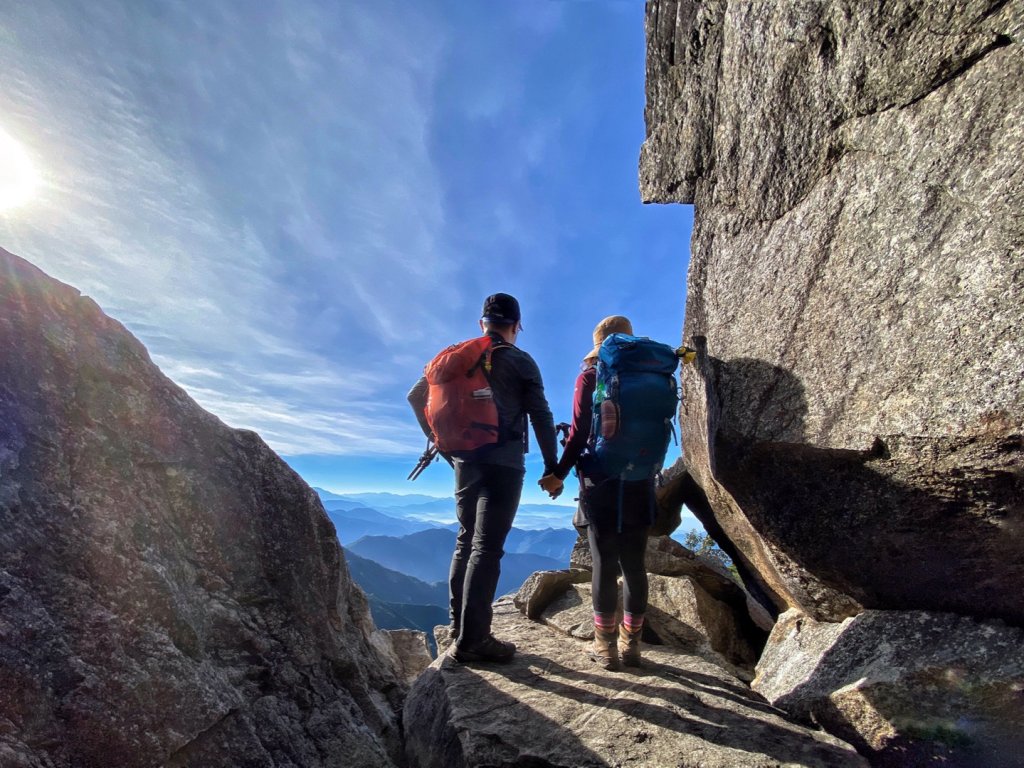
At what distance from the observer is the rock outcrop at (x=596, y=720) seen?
4.91m

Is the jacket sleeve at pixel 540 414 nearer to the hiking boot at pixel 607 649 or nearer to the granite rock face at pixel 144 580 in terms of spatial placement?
the hiking boot at pixel 607 649

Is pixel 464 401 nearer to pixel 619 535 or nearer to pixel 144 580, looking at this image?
pixel 619 535

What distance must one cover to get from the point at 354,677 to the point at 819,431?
6.69 metres

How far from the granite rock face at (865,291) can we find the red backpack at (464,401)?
3396mm

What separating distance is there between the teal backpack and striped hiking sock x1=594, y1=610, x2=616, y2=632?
77.6 inches

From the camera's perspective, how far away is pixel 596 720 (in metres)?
5.50

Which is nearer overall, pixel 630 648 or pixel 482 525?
pixel 482 525

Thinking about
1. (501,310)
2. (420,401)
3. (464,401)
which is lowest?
(464,401)

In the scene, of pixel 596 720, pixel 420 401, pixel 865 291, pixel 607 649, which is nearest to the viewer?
pixel 596 720

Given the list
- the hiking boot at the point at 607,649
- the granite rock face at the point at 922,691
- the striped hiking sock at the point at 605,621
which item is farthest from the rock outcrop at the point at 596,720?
the striped hiking sock at the point at 605,621

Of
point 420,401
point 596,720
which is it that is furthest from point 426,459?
point 596,720

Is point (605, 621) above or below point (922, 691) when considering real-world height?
above

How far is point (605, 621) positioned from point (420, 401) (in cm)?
432

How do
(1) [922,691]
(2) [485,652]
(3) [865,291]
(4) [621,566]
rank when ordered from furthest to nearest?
(2) [485,652] < (4) [621,566] < (3) [865,291] < (1) [922,691]
